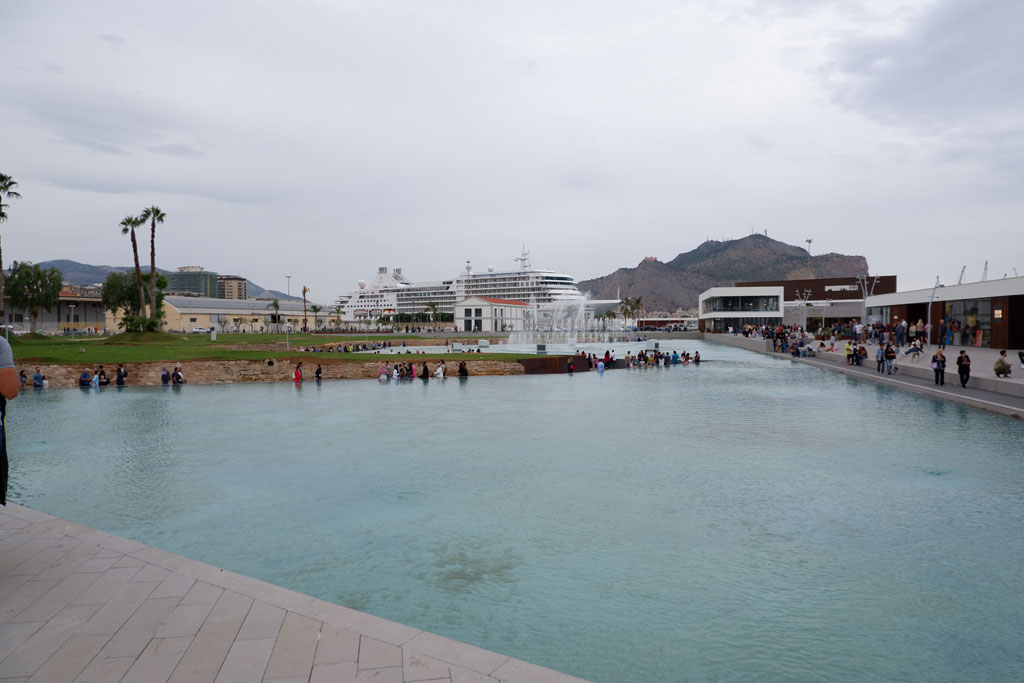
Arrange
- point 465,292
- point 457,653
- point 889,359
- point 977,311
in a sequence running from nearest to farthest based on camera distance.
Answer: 1. point 457,653
2. point 889,359
3. point 977,311
4. point 465,292

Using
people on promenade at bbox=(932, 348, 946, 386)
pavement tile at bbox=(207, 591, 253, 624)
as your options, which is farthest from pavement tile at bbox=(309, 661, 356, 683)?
people on promenade at bbox=(932, 348, 946, 386)

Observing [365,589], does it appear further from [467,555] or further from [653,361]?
[653,361]

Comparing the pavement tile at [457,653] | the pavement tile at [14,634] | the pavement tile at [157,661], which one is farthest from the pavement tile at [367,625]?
the pavement tile at [14,634]

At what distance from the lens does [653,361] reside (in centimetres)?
4112

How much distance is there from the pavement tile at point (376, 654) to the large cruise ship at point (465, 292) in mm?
139757

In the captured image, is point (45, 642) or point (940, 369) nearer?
point (45, 642)

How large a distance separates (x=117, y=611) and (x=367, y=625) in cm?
225

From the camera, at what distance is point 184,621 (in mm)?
4949

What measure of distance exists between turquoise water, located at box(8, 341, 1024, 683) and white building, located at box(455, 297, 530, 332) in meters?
110

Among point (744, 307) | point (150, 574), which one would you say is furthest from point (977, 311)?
point (744, 307)

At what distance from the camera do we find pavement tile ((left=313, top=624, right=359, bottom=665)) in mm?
4309

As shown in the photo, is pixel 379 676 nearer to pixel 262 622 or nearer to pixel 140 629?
pixel 262 622

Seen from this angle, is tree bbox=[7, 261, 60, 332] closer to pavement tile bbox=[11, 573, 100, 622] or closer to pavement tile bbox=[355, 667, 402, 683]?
pavement tile bbox=[11, 573, 100, 622]

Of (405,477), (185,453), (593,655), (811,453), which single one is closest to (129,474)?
(185,453)
